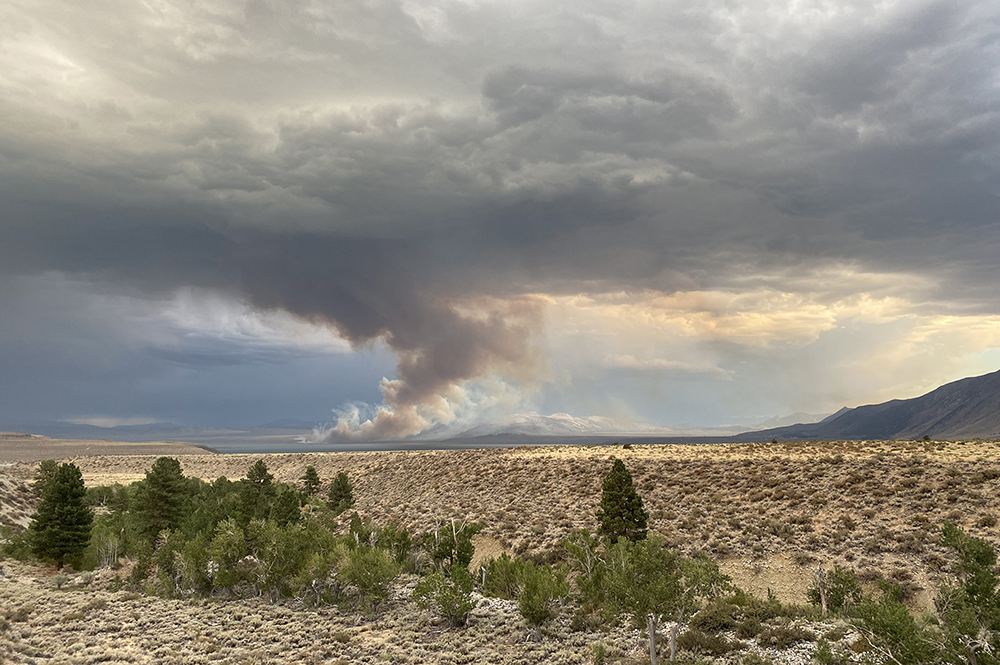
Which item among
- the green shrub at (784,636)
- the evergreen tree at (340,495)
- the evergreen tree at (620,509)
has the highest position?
the evergreen tree at (620,509)

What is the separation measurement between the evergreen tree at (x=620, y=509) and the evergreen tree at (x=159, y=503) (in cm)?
4034

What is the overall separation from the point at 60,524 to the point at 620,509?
4518 cm

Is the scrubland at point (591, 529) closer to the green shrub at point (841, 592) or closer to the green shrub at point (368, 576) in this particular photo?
the green shrub at point (368, 576)

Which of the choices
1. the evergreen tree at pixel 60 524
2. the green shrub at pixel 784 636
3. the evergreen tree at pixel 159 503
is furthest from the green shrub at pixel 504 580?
the evergreen tree at pixel 60 524

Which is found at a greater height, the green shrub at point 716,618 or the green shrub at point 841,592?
the green shrub at point 716,618

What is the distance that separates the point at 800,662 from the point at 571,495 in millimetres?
40770

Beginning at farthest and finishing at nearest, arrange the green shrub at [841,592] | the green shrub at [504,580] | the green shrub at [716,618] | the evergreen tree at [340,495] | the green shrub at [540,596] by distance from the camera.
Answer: the evergreen tree at [340,495]
the green shrub at [504,580]
the green shrub at [841,592]
the green shrub at [540,596]
the green shrub at [716,618]

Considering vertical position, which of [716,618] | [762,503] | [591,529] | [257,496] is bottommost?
[591,529]

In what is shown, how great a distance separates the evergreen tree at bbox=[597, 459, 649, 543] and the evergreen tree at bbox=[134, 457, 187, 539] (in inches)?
1588

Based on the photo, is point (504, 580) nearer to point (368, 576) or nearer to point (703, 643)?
point (368, 576)

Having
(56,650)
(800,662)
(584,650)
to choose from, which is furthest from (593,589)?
(56,650)

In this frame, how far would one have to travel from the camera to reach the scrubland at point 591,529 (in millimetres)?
25656

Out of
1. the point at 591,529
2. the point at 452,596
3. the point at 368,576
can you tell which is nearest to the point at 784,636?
the point at 452,596

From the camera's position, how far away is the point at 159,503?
53406 millimetres
